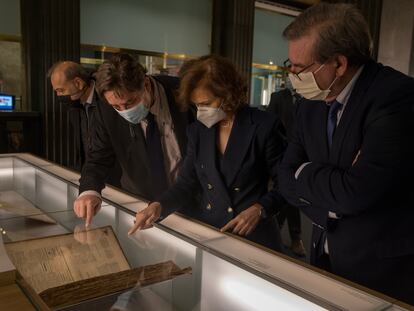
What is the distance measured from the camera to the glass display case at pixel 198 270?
0.94 m

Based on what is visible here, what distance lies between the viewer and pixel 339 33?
4.18 ft

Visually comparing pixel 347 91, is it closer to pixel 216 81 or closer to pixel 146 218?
pixel 216 81

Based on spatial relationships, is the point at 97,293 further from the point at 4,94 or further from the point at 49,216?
the point at 4,94

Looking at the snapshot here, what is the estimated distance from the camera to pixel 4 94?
207 inches

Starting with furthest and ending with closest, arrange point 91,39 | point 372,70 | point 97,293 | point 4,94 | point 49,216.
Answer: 1. point 91,39
2. point 4,94
3. point 49,216
4. point 372,70
5. point 97,293

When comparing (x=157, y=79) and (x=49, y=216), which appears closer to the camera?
(x=49, y=216)

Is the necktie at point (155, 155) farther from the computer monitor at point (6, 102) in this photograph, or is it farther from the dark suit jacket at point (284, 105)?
the computer monitor at point (6, 102)

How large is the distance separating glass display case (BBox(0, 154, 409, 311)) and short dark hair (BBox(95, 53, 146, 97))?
0.49 meters

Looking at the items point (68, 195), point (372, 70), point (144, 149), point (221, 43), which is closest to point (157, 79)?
point (144, 149)

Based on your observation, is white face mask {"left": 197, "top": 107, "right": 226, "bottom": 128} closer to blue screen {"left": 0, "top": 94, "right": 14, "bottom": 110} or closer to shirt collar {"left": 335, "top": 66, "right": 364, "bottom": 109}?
shirt collar {"left": 335, "top": 66, "right": 364, "bottom": 109}

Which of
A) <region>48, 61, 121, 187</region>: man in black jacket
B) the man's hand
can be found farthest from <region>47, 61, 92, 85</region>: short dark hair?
the man's hand

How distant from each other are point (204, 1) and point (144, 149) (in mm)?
5469

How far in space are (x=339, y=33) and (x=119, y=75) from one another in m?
1.02

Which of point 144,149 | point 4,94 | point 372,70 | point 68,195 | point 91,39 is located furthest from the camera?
point 91,39
